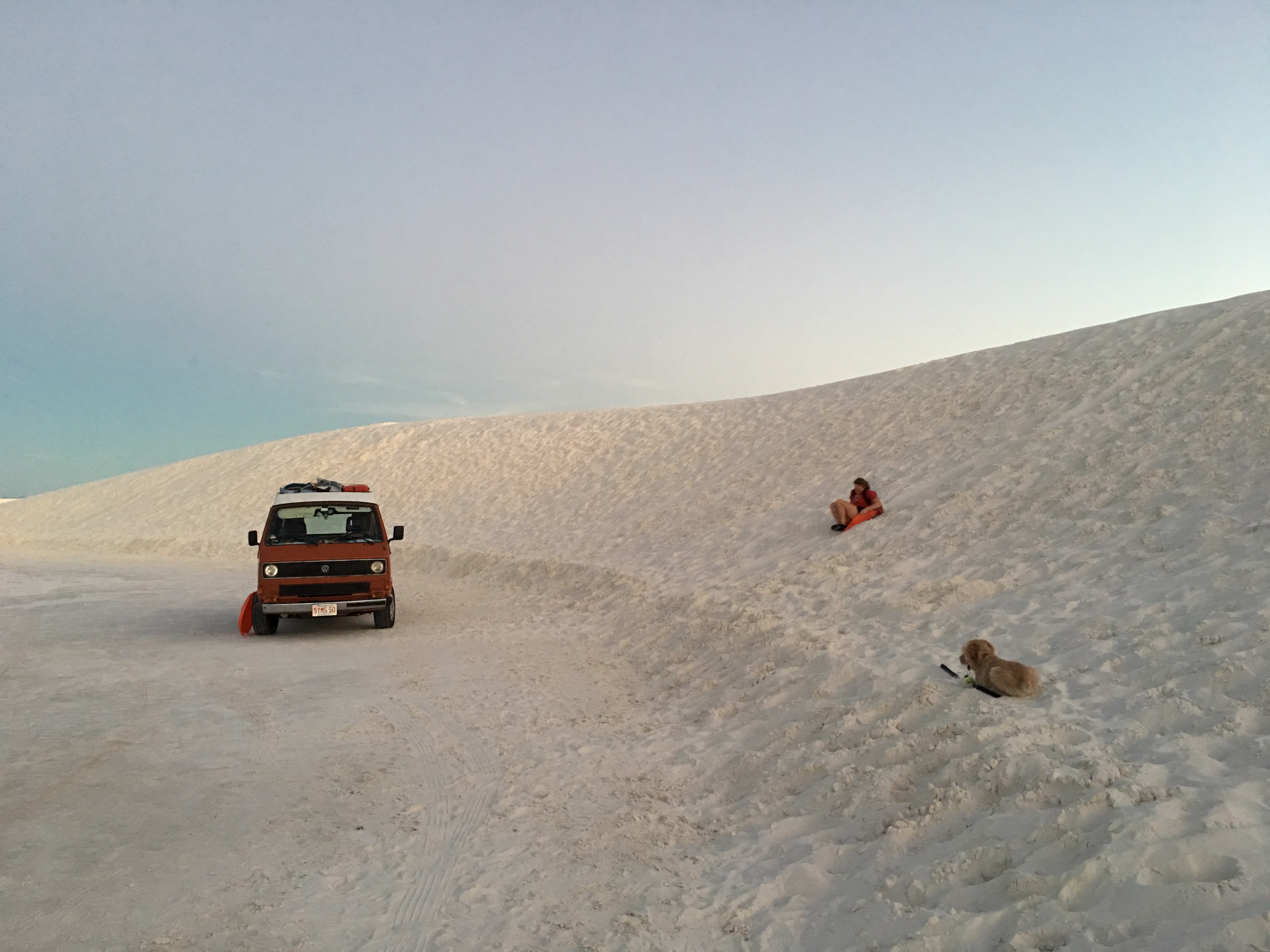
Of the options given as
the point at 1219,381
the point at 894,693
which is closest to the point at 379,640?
the point at 894,693

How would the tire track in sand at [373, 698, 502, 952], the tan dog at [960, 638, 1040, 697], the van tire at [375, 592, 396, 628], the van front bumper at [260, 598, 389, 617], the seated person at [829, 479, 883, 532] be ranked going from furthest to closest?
1. the seated person at [829, 479, 883, 532]
2. the van tire at [375, 592, 396, 628]
3. the van front bumper at [260, 598, 389, 617]
4. the tan dog at [960, 638, 1040, 697]
5. the tire track in sand at [373, 698, 502, 952]

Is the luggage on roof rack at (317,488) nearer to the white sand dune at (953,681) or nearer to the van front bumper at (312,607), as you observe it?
the van front bumper at (312,607)

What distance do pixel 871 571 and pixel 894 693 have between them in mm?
4407

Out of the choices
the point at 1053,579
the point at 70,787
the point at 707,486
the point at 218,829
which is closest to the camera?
the point at 218,829

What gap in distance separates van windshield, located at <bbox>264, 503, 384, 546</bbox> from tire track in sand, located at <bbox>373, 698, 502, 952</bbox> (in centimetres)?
479

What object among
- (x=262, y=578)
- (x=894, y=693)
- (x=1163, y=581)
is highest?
(x=262, y=578)

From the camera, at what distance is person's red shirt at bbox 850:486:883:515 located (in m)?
13.3

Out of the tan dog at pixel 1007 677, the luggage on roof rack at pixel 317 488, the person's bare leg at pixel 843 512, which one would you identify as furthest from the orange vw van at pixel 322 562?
the tan dog at pixel 1007 677

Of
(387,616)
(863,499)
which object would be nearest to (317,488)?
(387,616)

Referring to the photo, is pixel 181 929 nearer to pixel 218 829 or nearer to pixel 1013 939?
pixel 218 829

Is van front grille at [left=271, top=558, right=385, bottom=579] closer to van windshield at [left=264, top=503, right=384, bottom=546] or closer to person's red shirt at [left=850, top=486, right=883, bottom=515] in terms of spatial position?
van windshield at [left=264, top=503, right=384, bottom=546]

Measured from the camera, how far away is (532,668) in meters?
10.0

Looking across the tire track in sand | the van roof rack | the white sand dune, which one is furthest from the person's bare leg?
the van roof rack

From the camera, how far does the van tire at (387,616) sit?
12.9 m
